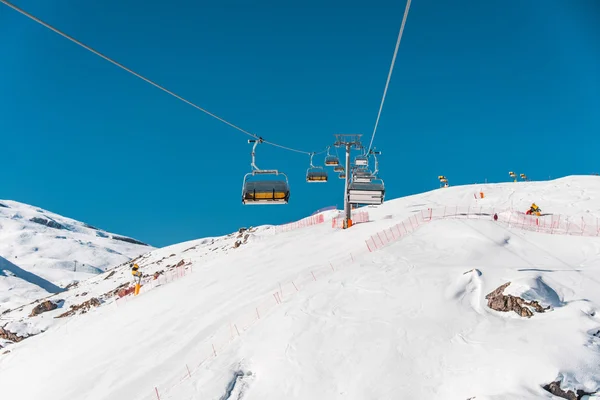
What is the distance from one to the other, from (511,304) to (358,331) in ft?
16.6

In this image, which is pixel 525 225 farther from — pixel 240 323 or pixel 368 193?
pixel 240 323

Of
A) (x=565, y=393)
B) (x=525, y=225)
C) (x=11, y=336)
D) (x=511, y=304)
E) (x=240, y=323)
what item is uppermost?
(x=525, y=225)

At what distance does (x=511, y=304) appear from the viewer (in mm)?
Result: 13453

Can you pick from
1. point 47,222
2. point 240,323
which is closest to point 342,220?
point 240,323

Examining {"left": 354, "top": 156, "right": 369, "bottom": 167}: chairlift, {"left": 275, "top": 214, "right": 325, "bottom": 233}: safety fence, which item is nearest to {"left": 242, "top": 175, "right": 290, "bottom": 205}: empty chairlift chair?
{"left": 354, "top": 156, "right": 369, "bottom": 167}: chairlift

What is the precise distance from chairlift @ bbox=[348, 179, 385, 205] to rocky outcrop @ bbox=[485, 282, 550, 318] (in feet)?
20.7

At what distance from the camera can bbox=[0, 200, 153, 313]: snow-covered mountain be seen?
6788 cm

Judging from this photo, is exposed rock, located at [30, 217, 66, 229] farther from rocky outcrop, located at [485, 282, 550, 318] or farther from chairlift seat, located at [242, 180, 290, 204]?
rocky outcrop, located at [485, 282, 550, 318]

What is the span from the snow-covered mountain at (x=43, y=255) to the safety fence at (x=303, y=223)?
39592 millimetres

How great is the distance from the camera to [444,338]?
40.5 ft

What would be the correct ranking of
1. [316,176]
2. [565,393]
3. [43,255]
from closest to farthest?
[565,393] → [316,176] → [43,255]

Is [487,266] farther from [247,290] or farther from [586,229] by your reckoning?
[586,229]

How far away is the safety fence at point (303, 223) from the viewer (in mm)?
40781

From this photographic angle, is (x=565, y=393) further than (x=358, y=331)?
No
